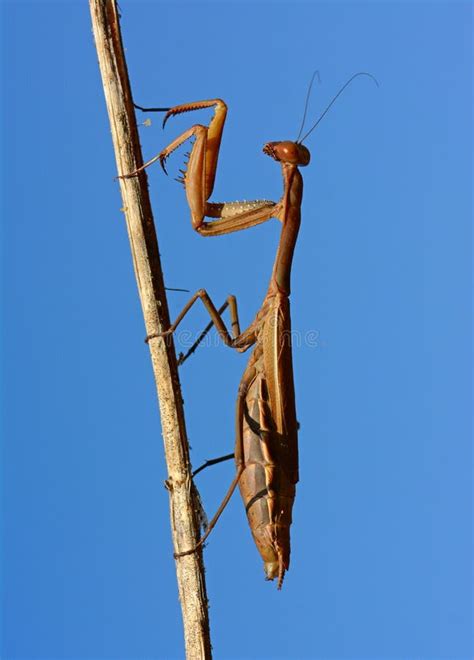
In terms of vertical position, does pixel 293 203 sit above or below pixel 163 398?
above

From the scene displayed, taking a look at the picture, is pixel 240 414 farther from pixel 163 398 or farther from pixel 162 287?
pixel 162 287

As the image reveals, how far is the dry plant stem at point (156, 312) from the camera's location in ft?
8.43

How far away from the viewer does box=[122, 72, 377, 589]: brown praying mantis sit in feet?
8.43

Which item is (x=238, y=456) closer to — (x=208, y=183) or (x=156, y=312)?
(x=156, y=312)

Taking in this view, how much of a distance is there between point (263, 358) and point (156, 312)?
1.28 ft

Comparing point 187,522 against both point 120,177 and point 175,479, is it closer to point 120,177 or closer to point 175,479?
point 175,479

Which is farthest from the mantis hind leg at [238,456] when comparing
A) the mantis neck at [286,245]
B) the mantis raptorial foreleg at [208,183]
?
the mantis raptorial foreleg at [208,183]

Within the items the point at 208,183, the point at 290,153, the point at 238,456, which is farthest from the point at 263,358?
the point at 290,153

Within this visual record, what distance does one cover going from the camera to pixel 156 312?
2.62 meters

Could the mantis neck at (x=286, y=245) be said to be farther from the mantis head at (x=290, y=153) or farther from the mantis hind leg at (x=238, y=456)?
the mantis hind leg at (x=238, y=456)

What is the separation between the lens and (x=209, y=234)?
267 cm

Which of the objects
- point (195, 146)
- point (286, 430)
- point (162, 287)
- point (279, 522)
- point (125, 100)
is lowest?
point (279, 522)

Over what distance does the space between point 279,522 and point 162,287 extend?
857mm

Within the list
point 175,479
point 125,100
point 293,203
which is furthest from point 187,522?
point 125,100
